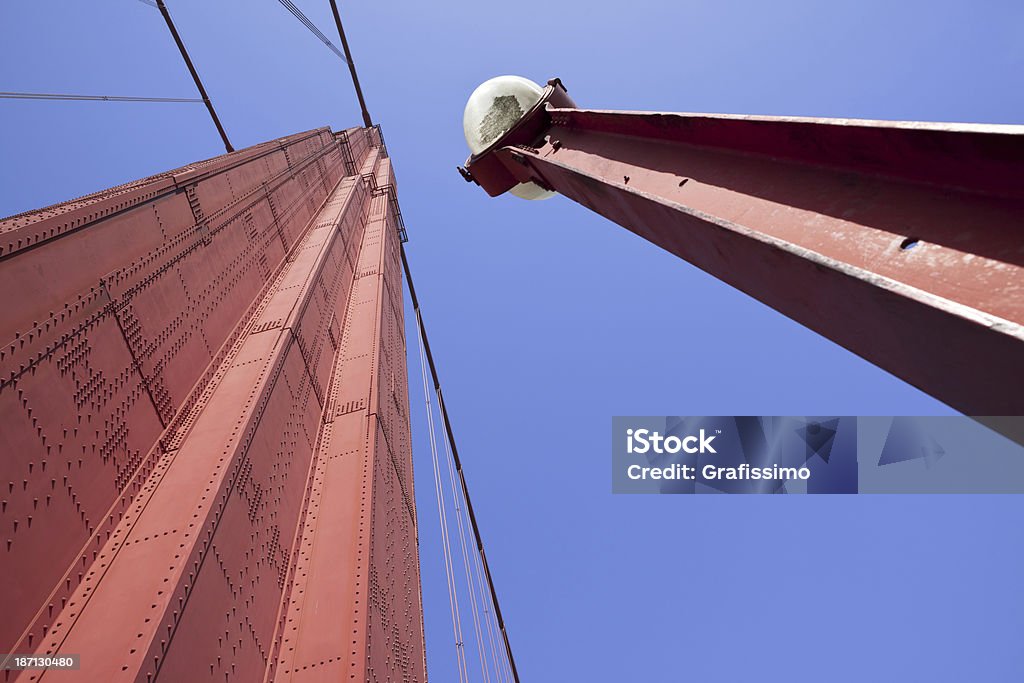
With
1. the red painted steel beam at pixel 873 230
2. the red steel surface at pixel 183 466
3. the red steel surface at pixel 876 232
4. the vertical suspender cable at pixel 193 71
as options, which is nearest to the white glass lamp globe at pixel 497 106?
the red painted steel beam at pixel 873 230

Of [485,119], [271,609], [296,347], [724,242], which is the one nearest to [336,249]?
[296,347]

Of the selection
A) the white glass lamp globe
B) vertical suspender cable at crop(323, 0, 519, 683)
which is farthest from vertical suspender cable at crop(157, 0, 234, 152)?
the white glass lamp globe

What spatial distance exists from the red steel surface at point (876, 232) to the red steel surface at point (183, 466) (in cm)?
367

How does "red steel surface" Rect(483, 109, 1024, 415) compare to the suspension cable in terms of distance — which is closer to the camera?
"red steel surface" Rect(483, 109, 1024, 415)

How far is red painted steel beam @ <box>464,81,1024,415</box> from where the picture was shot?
1676mm

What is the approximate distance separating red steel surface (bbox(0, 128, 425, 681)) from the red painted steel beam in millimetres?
3665

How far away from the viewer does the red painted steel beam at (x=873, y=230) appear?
66.0 inches

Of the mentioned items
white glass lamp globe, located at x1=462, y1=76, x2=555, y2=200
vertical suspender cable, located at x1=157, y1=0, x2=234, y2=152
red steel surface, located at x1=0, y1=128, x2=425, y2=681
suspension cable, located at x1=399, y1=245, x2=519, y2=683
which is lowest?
suspension cable, located at x1=399, y1=245, x2=519, y2=683

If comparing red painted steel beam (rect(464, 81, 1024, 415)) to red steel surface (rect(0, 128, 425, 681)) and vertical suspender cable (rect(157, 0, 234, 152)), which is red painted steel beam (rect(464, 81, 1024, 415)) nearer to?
red steel surface (rect(0, 128, 425, 681))

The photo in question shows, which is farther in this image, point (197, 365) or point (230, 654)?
point (197, 365)

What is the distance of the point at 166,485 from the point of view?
15.1ft

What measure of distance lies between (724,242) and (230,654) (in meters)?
4.17

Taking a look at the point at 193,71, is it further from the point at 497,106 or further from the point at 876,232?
the point at 876,232

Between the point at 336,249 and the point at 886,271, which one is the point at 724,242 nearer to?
the point at 886,271
